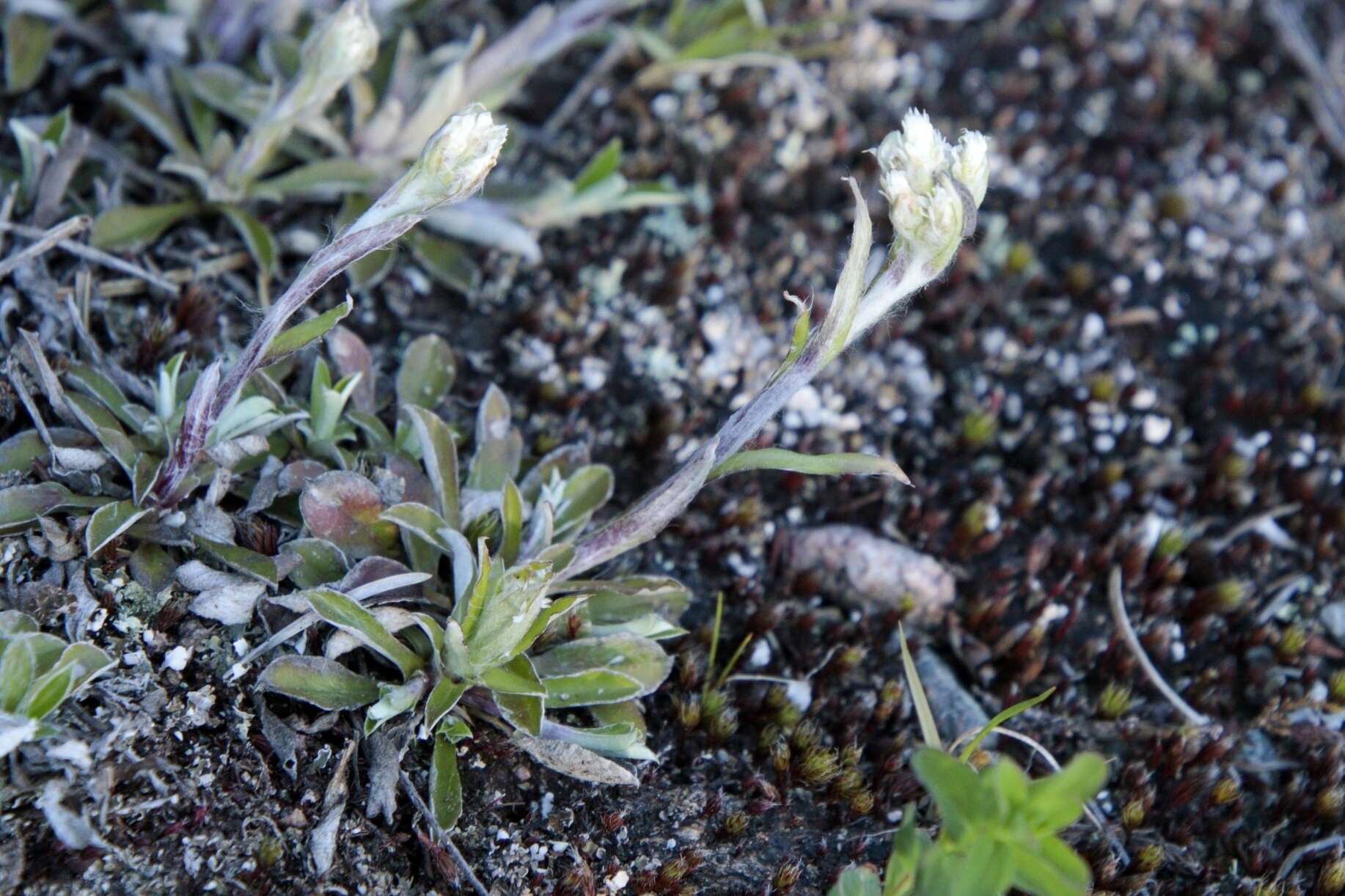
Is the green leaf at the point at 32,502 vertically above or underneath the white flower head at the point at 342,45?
underneath

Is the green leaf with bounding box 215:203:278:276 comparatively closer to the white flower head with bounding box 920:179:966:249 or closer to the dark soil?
the dark soil

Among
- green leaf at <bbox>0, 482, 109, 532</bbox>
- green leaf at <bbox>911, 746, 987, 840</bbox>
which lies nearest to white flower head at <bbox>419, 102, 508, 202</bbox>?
green leaf at <bbox>0, 482, 109, 532</bbox>

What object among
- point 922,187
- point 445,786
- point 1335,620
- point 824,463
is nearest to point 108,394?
Result: point 445,786

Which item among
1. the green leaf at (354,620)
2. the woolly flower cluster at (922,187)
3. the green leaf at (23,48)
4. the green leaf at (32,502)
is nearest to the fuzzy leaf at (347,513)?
the green leaf at (354,620)

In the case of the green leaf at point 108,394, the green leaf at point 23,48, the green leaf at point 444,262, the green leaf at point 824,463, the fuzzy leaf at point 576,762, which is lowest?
the fuzzy leaf at point 576,762

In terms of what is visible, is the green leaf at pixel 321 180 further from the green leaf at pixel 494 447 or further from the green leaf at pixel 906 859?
the green leaf at pixel 906 859
